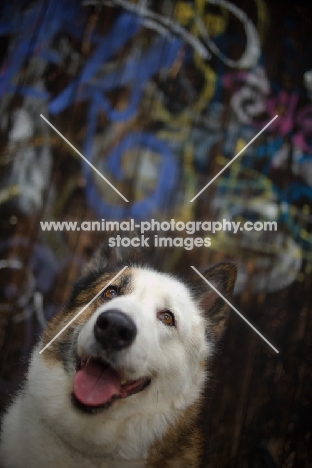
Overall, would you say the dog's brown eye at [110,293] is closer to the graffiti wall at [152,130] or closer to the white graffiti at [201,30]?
the graffiti wall at [152,130]

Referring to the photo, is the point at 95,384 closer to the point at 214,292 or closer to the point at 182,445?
the point at 182,445

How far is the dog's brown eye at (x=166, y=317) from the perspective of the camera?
2.51 metres

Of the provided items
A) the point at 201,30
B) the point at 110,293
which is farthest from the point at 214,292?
the point at 201,30

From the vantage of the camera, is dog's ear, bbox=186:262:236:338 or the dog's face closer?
the dog's face

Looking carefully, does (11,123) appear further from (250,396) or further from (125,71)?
(250,396)

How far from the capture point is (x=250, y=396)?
111 inches

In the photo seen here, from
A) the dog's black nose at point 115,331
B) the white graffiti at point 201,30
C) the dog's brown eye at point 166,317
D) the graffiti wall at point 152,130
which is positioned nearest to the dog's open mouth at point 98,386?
the dog's black nose at point 115,331

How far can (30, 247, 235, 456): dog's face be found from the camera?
90.4 inches

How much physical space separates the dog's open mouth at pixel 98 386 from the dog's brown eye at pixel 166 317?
32 centimetres

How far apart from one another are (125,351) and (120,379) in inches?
7.4

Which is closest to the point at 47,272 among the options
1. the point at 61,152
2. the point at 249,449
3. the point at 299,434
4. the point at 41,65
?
the point at 61,152

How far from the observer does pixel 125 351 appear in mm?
2248

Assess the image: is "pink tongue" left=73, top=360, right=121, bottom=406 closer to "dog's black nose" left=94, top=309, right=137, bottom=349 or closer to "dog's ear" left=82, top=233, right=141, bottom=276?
"dog's black nose" left=94, top=309, right=137, bottom=349

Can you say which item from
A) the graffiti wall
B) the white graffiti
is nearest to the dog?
the graffiti wall
